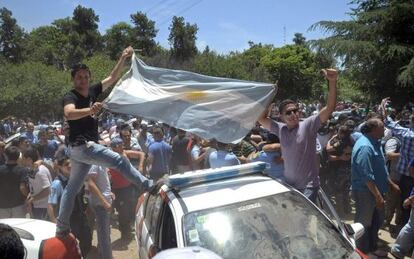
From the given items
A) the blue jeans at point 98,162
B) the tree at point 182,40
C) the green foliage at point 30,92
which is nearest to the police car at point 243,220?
the blue jeans at point 98,162

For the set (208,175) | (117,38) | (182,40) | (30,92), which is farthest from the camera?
(117,38)

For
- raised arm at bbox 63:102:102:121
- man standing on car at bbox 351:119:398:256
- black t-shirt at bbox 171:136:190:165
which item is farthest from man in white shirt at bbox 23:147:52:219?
man standing on car at bbox 351:119:398:256

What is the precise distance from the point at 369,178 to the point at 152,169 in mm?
4829

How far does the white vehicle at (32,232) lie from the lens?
3.80 metres

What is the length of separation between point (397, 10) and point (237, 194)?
73.1 feet

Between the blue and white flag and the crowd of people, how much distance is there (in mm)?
274

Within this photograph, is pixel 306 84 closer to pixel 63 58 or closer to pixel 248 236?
pixel 63 58

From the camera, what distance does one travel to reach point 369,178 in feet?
19.7

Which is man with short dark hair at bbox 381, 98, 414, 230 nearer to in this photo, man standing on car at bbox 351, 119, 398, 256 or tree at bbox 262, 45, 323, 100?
man standing on car at bbox 351, 119, 398, 256

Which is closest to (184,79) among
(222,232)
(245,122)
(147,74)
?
(147,74)

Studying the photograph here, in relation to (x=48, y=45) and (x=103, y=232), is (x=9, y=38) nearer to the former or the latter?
(x=48, y=45)

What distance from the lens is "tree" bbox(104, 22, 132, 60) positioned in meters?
71.6

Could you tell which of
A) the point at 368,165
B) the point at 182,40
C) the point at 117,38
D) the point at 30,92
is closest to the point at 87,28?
the point at 117,38

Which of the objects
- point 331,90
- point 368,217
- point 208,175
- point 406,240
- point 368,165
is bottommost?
point 406,240
